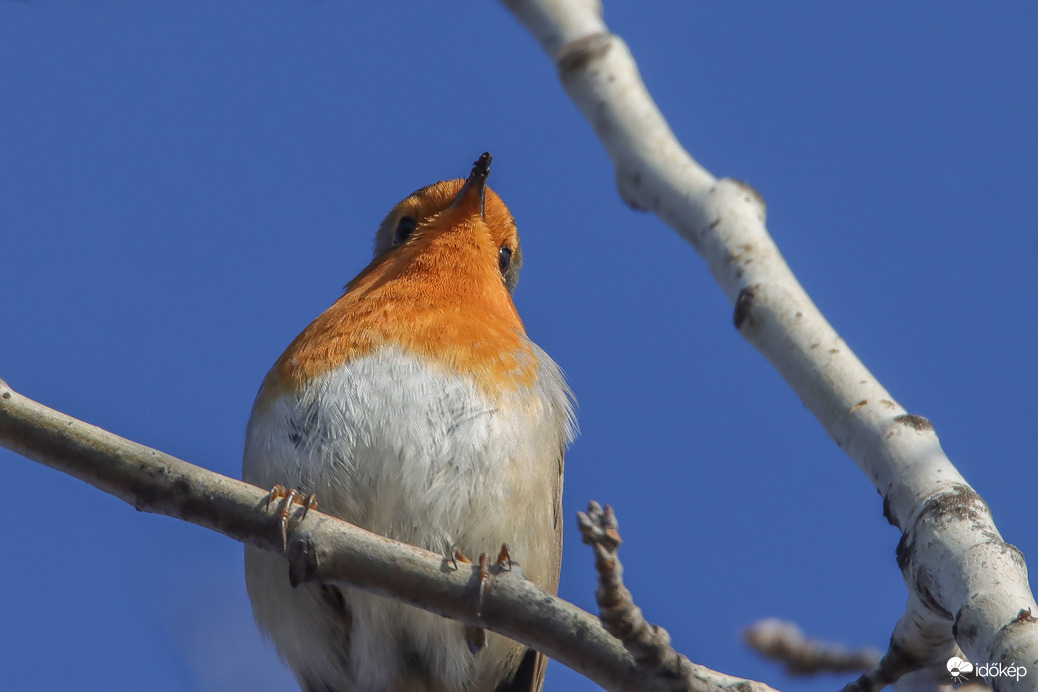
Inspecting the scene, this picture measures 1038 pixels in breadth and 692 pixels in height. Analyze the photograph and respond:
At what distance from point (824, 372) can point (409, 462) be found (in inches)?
67.5

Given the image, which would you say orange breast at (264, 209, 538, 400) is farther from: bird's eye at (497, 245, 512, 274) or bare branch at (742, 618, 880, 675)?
bare branch at (742, 618, 880, 675)

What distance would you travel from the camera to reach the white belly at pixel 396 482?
14.5ft

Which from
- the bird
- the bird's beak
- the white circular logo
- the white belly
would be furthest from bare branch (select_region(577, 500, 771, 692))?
the bird's beak

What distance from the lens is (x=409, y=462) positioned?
441cm

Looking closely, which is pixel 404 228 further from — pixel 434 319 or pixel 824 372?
pixel 824 372

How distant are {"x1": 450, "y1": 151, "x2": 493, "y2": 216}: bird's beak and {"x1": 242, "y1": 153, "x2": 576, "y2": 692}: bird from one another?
73cm

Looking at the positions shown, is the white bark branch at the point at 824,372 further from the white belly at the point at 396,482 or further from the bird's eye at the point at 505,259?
the bird's eye at the point at 505,259

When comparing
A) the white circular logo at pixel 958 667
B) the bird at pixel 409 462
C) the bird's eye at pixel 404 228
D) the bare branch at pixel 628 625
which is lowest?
the bare branch at pixel 628 625

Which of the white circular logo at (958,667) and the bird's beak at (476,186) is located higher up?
the bird's beak at (476,186)

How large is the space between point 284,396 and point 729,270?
77.3 inches

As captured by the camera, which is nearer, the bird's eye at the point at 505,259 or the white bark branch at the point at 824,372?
the white bark branch at the point at 824,372

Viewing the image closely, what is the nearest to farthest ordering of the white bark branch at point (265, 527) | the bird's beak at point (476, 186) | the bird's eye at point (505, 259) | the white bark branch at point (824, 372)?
the white bark branch at point (824, 372) → the white bark branch at point (265, 527) → the bird's beak at point (476, 186) → the bird's eye at point (505, 259)

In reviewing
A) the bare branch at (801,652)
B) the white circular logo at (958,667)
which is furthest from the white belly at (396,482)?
the white circular logo at (958,667)

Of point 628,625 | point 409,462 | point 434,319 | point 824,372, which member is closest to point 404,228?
point 434,319
